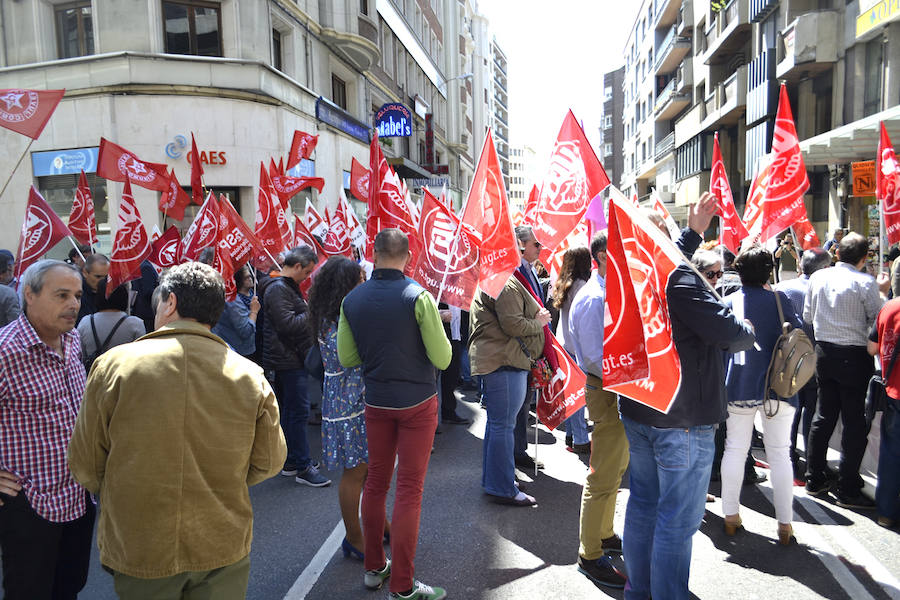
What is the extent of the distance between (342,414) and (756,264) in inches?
109

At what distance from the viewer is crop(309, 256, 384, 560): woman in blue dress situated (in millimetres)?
3871

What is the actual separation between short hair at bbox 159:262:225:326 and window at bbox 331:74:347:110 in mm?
21624

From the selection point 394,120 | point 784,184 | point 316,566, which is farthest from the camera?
point 394,120

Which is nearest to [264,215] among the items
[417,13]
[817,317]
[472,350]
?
[472,350]

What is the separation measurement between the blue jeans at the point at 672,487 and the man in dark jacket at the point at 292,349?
309 centimetres

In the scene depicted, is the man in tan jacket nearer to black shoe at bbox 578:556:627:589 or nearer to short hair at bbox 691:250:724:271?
black shoe at bbox 578:556:627:589

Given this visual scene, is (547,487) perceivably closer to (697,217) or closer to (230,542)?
(697,217)

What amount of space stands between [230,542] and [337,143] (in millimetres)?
20320

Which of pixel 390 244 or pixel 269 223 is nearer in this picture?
pixel 390 244

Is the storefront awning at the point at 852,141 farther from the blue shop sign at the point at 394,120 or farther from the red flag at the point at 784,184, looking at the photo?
the blue shop sign at the point at 394,120

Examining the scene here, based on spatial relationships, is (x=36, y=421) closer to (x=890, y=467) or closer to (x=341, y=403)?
(x=341, y=403)

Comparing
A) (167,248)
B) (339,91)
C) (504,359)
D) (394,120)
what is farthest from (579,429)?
(394,120)

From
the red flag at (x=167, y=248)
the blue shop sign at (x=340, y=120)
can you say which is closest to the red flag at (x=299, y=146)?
the red flag at (x=167, y=248)

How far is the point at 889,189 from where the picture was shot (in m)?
6.40
